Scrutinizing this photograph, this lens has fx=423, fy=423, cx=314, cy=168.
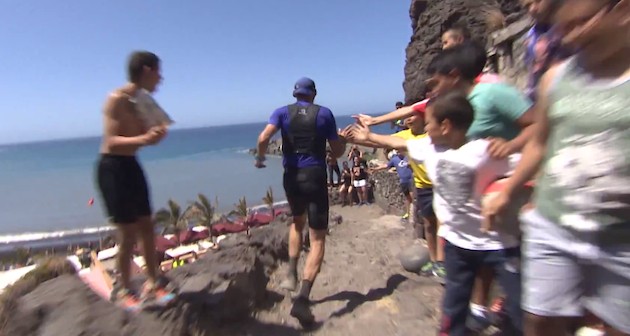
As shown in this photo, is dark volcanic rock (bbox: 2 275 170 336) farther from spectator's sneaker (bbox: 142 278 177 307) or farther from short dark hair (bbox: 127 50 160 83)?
short dark hair (bbox: 127 50 160 83)

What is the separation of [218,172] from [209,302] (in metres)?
60.2

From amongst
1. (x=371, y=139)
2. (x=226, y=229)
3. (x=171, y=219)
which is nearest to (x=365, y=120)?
(x=371, y=139)

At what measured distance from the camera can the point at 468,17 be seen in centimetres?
2639

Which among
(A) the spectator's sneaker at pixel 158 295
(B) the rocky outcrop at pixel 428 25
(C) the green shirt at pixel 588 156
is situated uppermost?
(B) the rocky outcrop at pixel 428 25

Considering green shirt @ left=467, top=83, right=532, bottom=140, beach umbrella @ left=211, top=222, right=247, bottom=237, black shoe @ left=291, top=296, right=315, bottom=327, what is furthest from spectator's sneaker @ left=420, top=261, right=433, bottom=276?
beach umbrella @ left=211, top=222, right=247, bottom=237

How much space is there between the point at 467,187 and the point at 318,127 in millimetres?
1743

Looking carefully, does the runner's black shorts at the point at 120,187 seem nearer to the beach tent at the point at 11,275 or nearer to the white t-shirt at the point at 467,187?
the white t-shirt at the point at 467,187

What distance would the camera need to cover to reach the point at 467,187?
2459mm

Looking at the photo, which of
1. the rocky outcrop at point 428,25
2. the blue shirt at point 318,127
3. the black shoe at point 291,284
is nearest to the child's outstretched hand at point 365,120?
the blue shirt at point 318,127

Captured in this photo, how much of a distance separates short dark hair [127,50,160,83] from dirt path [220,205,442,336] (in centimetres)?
219

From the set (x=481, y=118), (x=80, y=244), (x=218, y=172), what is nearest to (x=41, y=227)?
(x=80, y=244)

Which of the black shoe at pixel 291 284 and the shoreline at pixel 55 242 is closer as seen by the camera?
the black shoe at pixel 291 284

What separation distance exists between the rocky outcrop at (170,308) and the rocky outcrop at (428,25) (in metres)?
22.8

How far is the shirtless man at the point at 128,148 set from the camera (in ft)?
10.4
